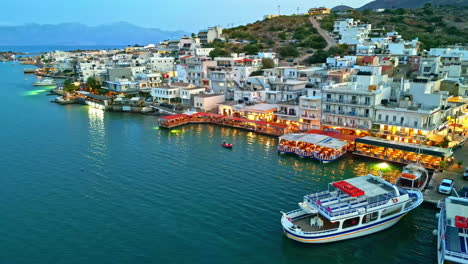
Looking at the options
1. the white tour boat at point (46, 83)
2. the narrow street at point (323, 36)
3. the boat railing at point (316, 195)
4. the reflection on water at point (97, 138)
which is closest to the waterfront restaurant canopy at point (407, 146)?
the boat railing at point (316, 195)

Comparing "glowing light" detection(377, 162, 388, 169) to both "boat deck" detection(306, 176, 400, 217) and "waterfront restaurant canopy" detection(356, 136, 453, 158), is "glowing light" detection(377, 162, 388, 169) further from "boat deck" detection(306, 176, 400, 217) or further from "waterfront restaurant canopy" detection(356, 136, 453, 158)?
"boat deck" detection(306, 176, 400, 217)

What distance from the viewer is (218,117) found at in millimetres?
58312

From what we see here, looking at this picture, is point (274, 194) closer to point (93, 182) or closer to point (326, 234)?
point (326, 234)

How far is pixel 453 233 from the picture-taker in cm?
2083

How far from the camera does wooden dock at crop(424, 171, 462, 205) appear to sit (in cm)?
2820

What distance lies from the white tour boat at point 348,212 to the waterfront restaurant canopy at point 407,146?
1005 centimetres

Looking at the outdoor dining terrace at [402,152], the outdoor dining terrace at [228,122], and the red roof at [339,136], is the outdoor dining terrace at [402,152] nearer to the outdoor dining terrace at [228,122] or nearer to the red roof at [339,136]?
the red roof at [339,136]

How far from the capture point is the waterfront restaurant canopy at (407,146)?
34594 millimetres

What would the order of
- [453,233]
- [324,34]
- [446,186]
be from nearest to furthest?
[453,233] < [446,186] < [324,34]

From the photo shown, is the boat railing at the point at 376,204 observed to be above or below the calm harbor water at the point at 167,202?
above

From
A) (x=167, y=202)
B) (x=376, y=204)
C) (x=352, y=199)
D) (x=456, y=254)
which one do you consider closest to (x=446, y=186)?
(x=376, y=204)

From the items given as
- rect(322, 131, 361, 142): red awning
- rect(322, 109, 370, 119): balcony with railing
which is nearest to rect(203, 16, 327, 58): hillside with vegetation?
rect(322, 109, 370, 119): balcony with railing

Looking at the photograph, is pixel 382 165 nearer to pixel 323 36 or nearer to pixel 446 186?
pixel 446 186

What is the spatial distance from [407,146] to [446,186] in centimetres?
828
